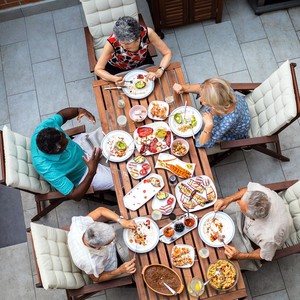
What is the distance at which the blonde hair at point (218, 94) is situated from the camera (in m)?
3.14

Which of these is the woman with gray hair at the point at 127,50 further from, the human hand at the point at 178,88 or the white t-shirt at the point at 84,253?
the white t-shirt at the point at 84,253

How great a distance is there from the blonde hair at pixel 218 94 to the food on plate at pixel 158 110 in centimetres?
35

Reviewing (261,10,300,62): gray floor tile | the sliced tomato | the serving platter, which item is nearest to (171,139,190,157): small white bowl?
the serving platter

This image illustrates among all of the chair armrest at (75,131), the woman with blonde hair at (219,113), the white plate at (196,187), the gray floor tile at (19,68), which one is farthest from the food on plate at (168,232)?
the gray floor tile at (19,68)

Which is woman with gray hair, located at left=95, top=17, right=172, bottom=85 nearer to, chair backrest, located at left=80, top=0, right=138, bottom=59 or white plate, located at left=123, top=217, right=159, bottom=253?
chair backrest, located at left=80, top=0, right=138, bottom=59

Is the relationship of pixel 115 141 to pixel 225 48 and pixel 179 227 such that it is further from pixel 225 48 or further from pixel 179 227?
pixel 225 48

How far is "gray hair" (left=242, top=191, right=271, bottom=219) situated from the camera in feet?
9.14

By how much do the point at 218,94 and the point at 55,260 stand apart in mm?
1659

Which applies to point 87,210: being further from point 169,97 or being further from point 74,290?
point 169,97

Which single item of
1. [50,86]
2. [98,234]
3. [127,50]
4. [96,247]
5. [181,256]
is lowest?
[181,256]

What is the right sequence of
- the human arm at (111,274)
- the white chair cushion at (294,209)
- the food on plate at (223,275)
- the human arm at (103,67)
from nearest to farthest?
the food on plate at (223,275)
the human arm at (111,274)
the white chair cushion at (294,209)
the human arm at (103,67)

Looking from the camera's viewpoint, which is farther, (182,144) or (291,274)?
(291,274)

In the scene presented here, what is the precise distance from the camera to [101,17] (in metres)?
4.00

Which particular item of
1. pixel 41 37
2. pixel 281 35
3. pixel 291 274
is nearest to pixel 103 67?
pixel 41 37
